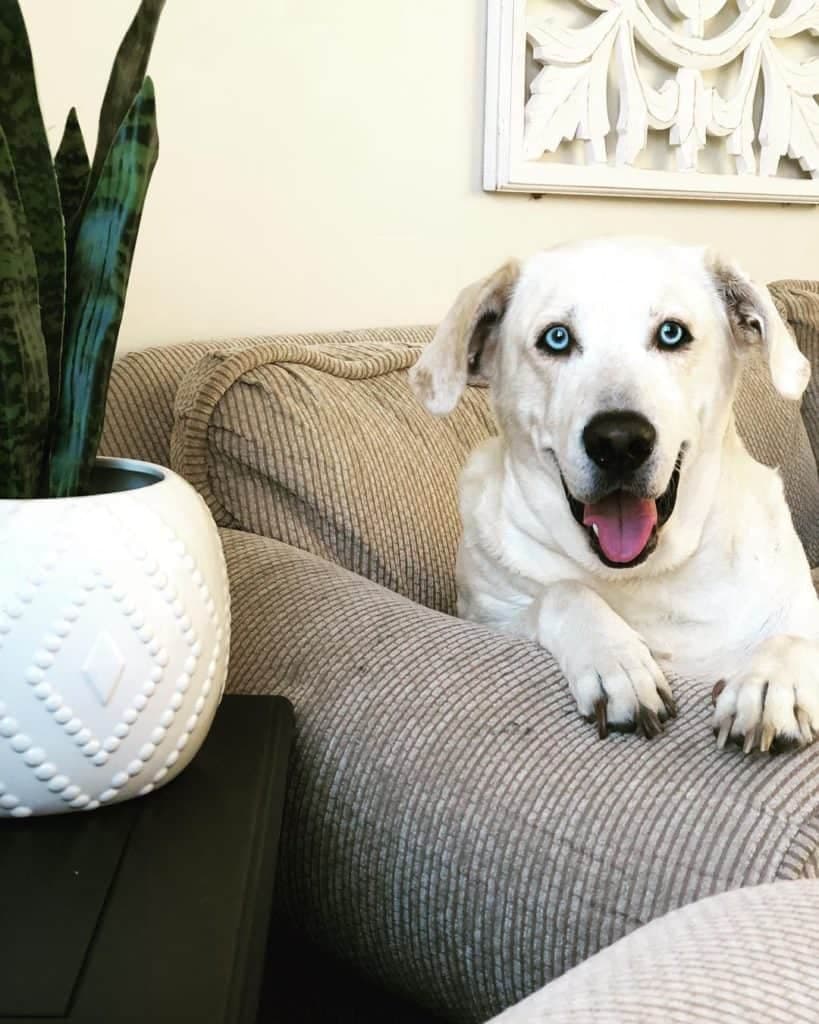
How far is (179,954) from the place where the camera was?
2.08 feet

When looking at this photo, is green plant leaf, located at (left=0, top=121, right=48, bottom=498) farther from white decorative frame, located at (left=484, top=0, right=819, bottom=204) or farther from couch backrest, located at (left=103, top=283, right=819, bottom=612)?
white decorative frame, located at (left=484, top=0, right=819, bottom=204)

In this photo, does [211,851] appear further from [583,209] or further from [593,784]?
[583,209]

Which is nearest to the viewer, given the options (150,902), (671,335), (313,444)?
(150,902)

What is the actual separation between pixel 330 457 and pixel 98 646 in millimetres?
749

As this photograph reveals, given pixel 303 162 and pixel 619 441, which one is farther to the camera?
pixel 303 162

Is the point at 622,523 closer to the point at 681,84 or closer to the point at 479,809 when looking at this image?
the point at 479,809

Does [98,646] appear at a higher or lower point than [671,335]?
lower

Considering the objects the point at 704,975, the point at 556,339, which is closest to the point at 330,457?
the point at 556,339

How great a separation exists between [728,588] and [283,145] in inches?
43.7

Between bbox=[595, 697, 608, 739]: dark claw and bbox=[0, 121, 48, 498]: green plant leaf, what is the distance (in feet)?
1.67

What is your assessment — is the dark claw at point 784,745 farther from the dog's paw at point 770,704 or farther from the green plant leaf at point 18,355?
the green plant leaf at point 18,355

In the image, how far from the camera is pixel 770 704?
2.91 ft

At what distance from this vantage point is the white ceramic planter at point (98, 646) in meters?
0.72

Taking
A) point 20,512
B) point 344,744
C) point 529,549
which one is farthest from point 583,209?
point 20,512
